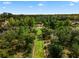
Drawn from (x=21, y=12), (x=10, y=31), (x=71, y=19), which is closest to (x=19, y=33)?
(x=10, y=31)

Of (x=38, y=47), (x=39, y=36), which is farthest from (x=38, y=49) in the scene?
(x=39, y=36)

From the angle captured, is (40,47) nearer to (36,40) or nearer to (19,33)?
(36,40)

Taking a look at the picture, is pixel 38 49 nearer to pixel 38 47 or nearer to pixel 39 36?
pixel 38 47

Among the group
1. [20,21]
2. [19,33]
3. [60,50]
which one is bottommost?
[60,50]

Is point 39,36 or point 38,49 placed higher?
point 39,36

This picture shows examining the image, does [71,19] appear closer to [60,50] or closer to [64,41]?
[64,41]

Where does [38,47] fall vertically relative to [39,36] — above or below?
below

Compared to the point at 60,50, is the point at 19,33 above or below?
above
